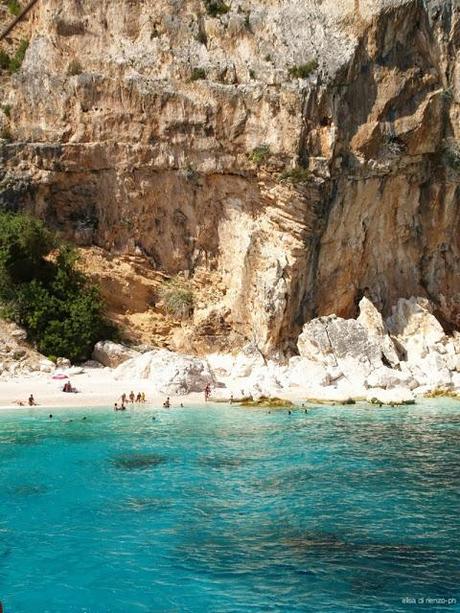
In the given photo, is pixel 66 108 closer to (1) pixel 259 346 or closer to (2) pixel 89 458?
(1) pixel 259 346

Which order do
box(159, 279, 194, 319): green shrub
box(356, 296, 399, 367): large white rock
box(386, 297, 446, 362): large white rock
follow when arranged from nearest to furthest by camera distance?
box(356, 296, 399, 367): large white rock → box(386, 297, 446, 362): large white rock → box(159, 279, 194, 319): green shrub

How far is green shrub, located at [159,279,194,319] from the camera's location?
31125 mm

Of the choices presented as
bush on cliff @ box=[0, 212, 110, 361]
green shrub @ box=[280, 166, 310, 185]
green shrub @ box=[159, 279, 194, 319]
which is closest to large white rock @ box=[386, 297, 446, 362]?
green shrub @ box=[280, 166, 310, 185]

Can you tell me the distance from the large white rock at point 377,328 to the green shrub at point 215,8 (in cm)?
1620

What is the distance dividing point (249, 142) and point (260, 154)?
0.96 m

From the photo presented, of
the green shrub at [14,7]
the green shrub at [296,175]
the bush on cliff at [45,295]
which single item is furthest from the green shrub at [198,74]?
the green shrub at [14,7]

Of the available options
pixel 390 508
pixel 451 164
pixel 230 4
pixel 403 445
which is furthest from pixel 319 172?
pixel 390 508

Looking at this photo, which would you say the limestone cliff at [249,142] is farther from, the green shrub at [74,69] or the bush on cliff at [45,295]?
the bush on cliff at [45,295]

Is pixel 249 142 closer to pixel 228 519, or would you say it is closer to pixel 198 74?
pixel 198 74

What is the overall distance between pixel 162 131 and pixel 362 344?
45.5ft

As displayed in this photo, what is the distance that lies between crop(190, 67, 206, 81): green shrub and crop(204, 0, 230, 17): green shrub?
12.0ft

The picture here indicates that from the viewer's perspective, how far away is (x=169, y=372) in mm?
24781

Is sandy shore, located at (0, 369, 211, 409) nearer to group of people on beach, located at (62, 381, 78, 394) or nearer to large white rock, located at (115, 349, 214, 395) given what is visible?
group of people on beach, located at (62, 381, 78, 394)

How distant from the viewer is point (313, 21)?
3141 cm
